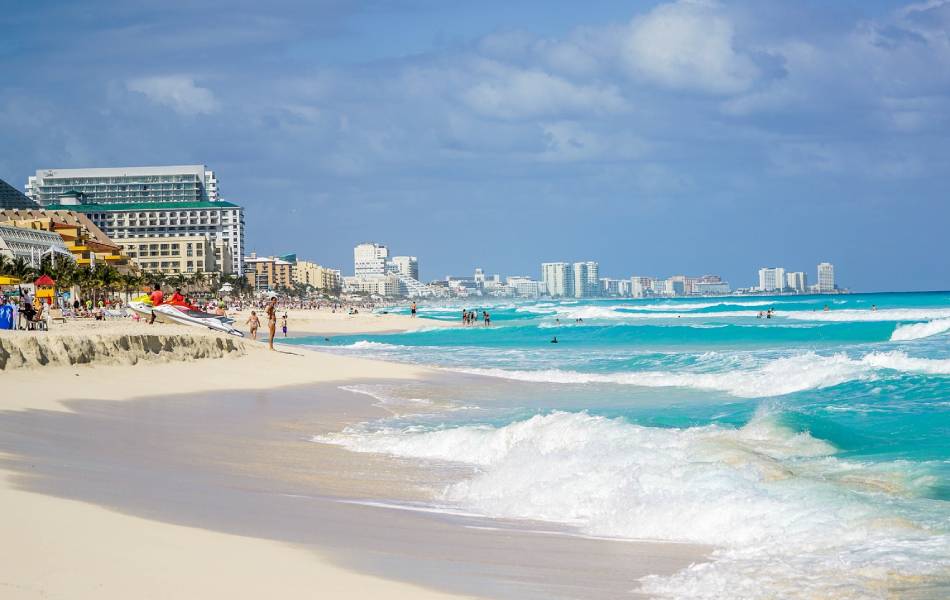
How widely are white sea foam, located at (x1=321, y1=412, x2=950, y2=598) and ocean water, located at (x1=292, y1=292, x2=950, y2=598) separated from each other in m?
0.02

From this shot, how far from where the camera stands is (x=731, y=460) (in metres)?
10.1

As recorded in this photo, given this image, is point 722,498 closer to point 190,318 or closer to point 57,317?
point 190,318

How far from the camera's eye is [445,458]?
38.4ft

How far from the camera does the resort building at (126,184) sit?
182 meters

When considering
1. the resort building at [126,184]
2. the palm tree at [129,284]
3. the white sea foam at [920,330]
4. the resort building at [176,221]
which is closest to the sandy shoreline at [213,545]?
the white sea foam at [920,330]

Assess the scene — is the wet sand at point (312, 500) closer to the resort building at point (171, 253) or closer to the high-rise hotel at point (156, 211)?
the high-rise hotel at point (156, 211)

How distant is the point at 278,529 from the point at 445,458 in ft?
17.2

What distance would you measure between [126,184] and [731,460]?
7513 inches

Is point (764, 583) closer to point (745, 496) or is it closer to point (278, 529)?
point (745, 496)

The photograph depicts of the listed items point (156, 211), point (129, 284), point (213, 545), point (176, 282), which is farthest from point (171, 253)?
point (213, 545)

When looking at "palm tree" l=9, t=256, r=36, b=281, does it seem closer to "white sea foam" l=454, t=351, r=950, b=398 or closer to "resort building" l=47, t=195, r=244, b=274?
"white sea foam" l=454, t=351, r=950, b=398

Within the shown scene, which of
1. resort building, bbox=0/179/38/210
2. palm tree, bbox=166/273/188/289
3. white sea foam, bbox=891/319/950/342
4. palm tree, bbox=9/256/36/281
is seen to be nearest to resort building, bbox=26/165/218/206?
resort building, bbox=0/179/38/210

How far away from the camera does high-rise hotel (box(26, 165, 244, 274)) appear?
142 m

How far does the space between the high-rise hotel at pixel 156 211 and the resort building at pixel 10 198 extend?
13.5 metres
